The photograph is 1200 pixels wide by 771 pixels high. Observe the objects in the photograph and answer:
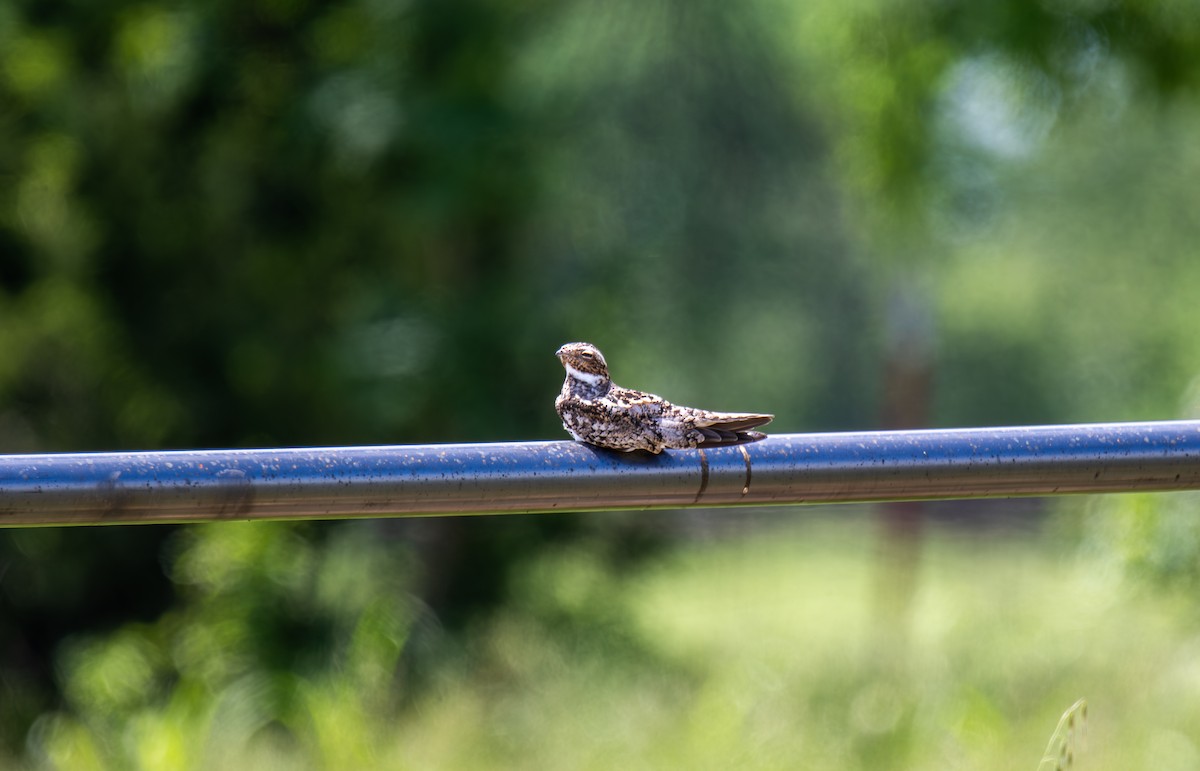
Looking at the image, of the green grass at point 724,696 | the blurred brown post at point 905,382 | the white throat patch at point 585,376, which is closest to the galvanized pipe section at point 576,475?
the white throat patch at point 585,376


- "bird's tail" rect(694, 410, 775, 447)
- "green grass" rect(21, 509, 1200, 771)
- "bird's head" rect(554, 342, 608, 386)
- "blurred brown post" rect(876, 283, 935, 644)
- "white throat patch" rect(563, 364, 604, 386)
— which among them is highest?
"bird's tail" rect(694, 410, 775, 447)

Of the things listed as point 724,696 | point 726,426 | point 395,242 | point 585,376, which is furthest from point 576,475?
point 395,242

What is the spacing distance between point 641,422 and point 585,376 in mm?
410

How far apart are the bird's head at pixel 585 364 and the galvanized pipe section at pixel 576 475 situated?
2.16 ft

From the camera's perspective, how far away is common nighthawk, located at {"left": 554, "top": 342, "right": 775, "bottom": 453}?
6.18ft

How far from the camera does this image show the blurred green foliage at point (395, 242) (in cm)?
700

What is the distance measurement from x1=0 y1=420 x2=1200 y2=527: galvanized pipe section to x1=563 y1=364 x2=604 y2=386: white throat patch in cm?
64

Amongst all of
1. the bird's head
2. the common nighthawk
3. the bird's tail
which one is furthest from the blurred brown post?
the bird's tail

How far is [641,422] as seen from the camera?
1.97m

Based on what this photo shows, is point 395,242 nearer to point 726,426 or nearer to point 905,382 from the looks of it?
point 726,426

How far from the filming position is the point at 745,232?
29.9 ft

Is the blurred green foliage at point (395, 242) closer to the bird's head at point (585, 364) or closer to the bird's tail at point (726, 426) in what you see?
the bird's head at point (585, 364)

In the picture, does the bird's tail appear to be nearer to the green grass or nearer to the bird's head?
the bird's head

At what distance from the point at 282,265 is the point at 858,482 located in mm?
6575
